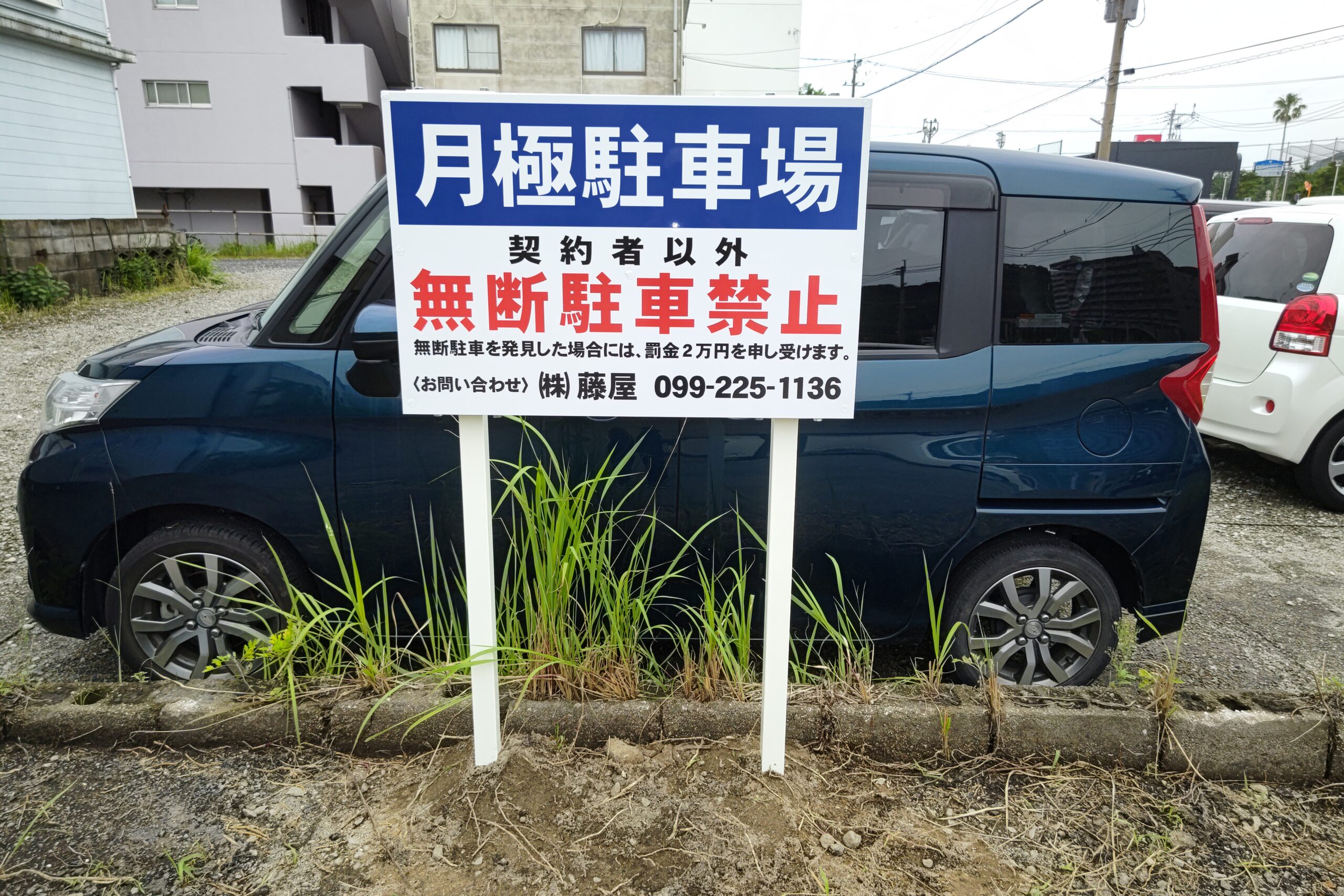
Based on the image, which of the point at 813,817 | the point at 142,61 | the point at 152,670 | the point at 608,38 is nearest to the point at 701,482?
the point at 813,817

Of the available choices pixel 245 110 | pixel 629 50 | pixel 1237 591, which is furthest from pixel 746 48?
pixel 1237 591

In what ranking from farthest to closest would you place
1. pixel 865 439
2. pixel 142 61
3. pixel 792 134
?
1. pixel 142 61
2. pixel 865 439
3. pixel 792 134

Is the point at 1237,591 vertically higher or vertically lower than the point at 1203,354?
lower

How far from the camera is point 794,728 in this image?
7.68ft

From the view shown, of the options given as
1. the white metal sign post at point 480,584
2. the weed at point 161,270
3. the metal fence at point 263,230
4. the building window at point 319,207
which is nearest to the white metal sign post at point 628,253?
the white metal sign post at point 480,584

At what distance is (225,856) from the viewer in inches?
76.7

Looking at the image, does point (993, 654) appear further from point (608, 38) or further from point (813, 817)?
point (608, 38)

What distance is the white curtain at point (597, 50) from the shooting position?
2162 cm

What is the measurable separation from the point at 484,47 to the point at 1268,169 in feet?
201

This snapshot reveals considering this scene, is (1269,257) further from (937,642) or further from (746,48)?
(746,48)

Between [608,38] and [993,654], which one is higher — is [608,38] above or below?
above

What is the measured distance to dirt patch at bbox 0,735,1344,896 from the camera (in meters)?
1.88

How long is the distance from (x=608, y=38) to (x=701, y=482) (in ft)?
71.7

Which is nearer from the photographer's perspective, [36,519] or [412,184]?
[412,184]
